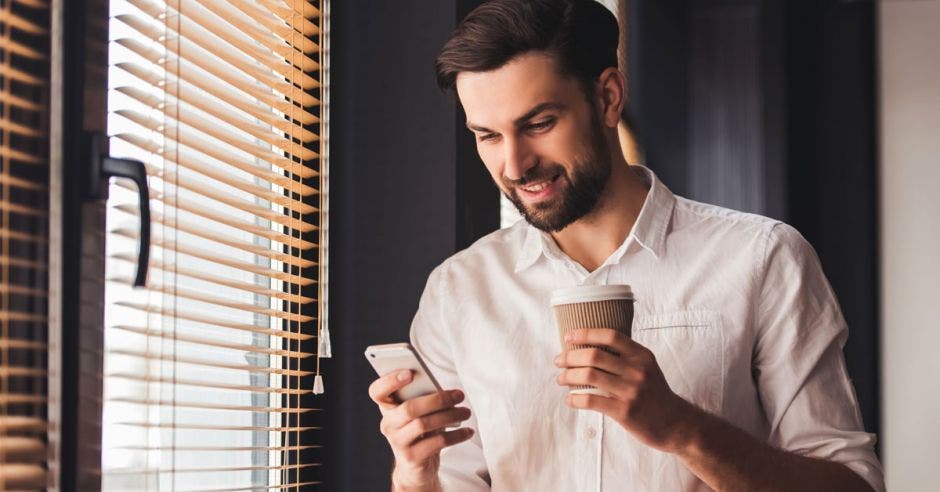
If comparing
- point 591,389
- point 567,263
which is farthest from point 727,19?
point 591,389

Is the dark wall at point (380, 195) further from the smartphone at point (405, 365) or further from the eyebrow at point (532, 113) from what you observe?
the smartphone at point (405, 365)

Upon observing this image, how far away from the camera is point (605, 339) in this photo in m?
1.26

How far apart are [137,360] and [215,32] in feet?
1.69

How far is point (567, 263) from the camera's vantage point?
1.71 m

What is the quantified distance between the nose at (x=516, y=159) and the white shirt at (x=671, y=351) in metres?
0.16

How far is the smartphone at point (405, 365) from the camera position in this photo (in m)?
1.33

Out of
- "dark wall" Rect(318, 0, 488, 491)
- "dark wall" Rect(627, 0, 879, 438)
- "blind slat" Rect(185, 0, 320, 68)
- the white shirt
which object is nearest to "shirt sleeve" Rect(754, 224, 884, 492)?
the white shirt

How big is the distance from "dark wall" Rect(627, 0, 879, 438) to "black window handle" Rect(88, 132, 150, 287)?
9.59 ft

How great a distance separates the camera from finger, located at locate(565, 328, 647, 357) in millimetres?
1264

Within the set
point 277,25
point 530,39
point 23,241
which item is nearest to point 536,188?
point 530,39

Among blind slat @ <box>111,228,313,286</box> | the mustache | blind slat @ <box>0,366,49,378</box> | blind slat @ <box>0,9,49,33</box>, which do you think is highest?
blind slat @ <box>0,9,49,33</box>

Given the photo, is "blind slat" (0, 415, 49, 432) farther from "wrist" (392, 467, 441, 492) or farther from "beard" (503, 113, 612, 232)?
"beard" (503, 113, 612, 232)

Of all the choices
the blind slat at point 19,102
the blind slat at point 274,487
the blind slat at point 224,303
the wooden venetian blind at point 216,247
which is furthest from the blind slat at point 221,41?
the blind slat at point 274,487

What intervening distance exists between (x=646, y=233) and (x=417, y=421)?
0.50m
